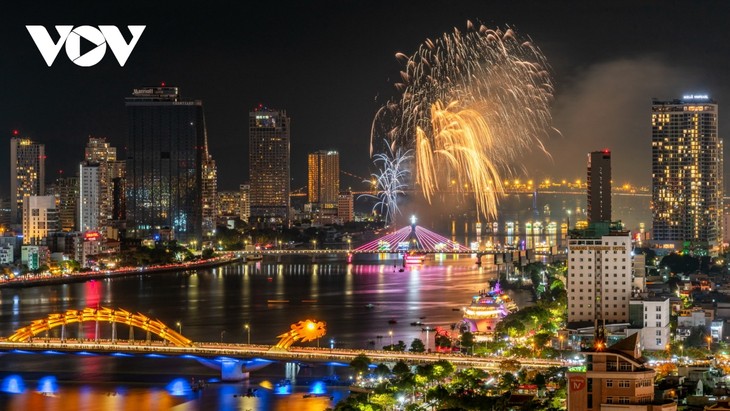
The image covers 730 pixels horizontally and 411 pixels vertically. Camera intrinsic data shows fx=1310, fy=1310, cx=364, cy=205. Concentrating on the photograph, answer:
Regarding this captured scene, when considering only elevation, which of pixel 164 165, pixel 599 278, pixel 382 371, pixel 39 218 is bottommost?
pixel 382 371

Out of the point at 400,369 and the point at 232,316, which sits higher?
the point at 400,369

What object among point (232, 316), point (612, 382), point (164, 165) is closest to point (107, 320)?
point (232, 316)

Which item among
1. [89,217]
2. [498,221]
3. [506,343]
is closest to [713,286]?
[506,343]

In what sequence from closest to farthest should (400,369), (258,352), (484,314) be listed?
1. (400,369)
2. (258,352)
3. (484,314)

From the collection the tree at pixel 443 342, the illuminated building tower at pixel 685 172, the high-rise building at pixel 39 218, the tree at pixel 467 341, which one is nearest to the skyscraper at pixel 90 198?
the high-rise building at pixel 39 218

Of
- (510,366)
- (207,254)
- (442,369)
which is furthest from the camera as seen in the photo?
(207,254)

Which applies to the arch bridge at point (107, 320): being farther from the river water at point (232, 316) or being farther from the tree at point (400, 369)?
the tree at point (400, 369)

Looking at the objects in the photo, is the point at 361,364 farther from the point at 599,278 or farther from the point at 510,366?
the point at 599,278

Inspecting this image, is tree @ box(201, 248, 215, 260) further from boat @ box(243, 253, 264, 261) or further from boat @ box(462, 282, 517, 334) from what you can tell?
boat @ box(462, 282, 517, 334)
